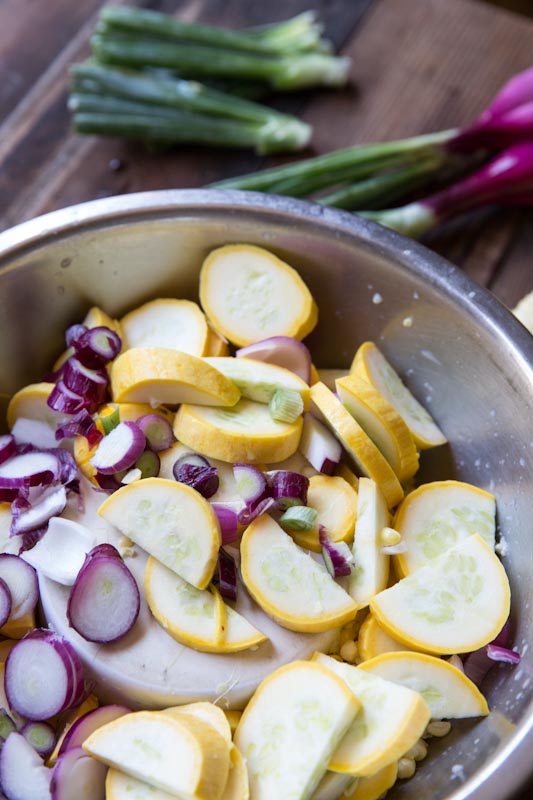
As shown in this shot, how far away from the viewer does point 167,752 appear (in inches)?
54.9

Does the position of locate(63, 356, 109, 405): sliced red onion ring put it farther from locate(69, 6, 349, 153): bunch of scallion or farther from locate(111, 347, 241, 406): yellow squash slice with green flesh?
locate(69, 6, 349, 153): bunch of scallion

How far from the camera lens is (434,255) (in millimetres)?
1875

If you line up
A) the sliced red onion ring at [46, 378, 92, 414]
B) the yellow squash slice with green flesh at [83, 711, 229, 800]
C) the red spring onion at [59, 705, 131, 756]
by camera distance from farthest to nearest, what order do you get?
the sliced red onion ring at [46, 378, 92, 414] → the red spring onion at [59, 705, 131, 756] → the yellow squash slice with green flesh at [83, 711, 229, 800]

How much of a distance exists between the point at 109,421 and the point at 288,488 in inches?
15.2

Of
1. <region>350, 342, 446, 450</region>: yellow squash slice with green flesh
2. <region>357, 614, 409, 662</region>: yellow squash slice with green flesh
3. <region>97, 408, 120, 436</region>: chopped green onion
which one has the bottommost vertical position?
<region>97, 408, 120, 436</region>: chopped green onion

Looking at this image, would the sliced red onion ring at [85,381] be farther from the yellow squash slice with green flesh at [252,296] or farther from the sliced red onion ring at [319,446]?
the sliced red onion ring at [319,446]

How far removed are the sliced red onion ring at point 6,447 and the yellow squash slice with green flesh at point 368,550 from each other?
0.73m

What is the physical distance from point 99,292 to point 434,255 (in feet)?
2.49

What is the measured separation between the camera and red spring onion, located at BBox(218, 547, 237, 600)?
5.30 feet

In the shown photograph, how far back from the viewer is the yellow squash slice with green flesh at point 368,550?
1.64m

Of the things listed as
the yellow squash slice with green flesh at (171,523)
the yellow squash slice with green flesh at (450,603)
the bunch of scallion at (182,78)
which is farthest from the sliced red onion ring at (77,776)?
the bunch of scallion at (182,78)

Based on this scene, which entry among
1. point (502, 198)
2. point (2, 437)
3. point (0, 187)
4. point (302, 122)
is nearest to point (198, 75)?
point (302, 122)

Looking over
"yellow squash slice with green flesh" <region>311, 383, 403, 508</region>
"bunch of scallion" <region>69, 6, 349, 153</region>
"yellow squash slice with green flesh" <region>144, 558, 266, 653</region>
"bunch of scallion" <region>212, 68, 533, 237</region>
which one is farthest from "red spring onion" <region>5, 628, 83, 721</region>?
"bunch of scallion" <region>69, 6, 349, 153</region>

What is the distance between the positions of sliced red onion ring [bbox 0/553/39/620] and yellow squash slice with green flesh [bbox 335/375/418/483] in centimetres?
70
